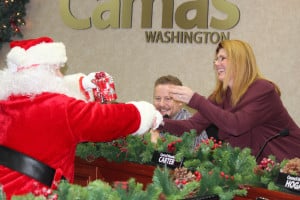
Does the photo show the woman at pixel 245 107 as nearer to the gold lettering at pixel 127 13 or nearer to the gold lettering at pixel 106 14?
the gold lettering at pixel 127 13

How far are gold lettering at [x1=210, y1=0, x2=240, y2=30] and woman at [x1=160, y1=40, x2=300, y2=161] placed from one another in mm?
2164

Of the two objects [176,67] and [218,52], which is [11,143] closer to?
[218,52]

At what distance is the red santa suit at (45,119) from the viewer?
2229 mm

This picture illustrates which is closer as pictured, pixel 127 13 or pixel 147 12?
pixel 147 12

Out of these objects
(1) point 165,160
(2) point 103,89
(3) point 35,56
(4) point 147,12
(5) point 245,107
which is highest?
(4) point 147,12

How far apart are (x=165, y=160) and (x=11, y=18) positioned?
4.52m

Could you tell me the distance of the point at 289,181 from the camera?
7.00 feet

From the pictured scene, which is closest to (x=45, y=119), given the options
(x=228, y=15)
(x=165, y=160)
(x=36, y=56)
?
(x=36, y=56)

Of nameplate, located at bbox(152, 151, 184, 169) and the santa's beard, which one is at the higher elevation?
the santa's beard

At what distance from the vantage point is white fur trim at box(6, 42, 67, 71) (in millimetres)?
2379

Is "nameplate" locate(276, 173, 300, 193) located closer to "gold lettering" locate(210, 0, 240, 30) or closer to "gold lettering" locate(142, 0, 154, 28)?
"gold lettering" locate(210, 0, 240, 30)

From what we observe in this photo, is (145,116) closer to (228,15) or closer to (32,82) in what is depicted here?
(32,82)

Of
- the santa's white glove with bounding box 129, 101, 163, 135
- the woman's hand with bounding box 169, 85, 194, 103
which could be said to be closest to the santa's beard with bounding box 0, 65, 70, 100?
the santa's white glove with bounding box 129, 101, 163, 135

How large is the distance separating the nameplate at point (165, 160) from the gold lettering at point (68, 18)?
3870 mm
